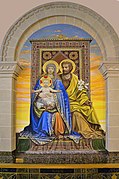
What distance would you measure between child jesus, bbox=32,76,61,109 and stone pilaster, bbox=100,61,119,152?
0.85 m

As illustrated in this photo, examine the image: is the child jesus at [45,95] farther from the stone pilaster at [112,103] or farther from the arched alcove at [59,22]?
the stone pilaster at [112,103]

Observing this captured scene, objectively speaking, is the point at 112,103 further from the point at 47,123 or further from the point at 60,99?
the point at 47,123

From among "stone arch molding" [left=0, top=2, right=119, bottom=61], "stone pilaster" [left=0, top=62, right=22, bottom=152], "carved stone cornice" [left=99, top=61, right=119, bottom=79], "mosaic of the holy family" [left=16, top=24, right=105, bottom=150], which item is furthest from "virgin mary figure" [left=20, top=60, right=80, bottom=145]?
"stone arch molding" [left=0, top=2, right=119, bottom=61]

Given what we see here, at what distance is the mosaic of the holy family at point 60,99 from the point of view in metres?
4.62

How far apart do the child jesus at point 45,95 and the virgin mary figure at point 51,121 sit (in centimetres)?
5

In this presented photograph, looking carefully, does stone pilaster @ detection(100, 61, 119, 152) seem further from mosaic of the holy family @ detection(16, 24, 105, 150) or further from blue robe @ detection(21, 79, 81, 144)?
blue robe @ detection(21, 79, 81, 144)

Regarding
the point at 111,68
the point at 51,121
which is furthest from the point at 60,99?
the point at 111,68

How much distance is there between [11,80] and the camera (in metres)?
4.55

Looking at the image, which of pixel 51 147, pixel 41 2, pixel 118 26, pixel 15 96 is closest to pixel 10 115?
pixel 15 96

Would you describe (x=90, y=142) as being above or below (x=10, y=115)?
below

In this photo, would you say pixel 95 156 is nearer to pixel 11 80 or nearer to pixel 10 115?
pixel 10 115

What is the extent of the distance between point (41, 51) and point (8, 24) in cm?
70

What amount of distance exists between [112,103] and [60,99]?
33.5 inches

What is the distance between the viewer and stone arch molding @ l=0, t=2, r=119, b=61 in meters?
4.60
